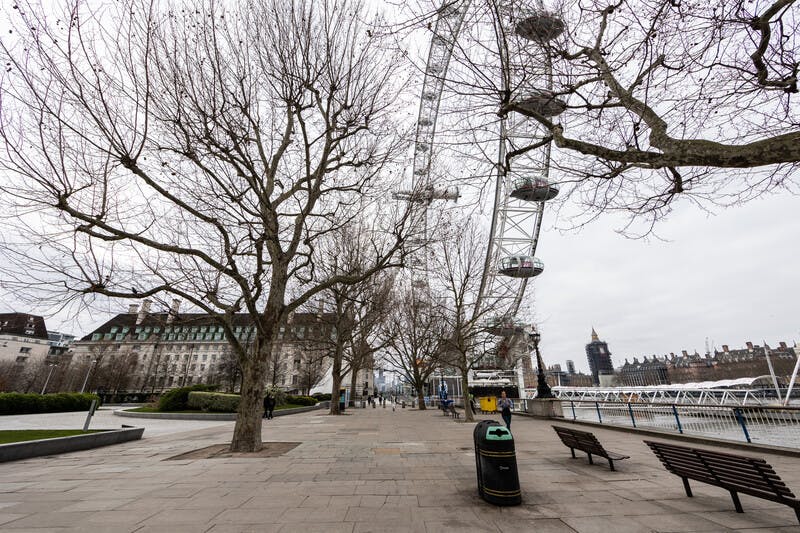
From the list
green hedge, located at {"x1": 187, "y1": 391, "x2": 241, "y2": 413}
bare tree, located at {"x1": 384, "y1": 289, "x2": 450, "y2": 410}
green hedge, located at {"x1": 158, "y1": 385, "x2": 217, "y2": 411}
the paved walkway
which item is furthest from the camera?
Result: bare tree, located at {"x1": 384, "y1": 289, "x2": 450, "y2": 410}

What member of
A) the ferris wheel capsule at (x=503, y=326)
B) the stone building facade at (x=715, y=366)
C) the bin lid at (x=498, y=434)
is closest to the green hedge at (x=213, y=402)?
the ferris wheel capsule at (x=503, y=326)

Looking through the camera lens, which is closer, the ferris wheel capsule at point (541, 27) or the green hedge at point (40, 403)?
the ferris wheel capsule at point (541, 27)

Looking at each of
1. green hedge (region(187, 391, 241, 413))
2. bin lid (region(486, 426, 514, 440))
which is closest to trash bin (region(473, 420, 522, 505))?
bin lid (region(486, 426, 514, 440))

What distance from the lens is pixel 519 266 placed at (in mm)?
37250

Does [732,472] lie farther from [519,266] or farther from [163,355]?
[163,355]

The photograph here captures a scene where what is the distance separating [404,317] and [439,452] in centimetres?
2095

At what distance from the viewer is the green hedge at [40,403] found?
806 inches

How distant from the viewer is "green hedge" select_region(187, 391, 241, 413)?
2164cm

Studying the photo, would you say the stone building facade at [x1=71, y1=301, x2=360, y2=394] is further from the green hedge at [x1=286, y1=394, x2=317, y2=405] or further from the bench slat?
the bench slat

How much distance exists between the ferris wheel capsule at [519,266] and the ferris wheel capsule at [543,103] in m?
32.5

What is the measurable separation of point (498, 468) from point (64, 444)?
13.0m

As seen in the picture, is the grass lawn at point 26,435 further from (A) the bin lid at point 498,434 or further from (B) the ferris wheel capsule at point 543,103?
(B) the ferris wheel capsule at point 543,103

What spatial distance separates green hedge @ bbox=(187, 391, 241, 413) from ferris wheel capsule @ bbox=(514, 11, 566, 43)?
Answer: 23.8 metres

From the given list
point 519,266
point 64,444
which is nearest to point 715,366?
point 519,266
